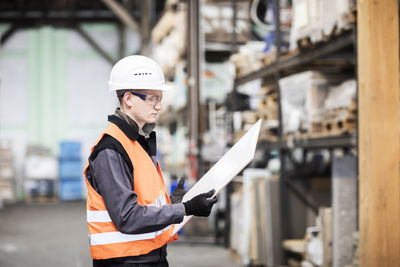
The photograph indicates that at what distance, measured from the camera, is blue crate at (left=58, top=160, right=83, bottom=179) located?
56.8 ft

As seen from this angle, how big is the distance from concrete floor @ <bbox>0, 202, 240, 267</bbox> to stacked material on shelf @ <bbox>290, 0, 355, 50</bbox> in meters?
3.09

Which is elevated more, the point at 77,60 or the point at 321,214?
the point at 77,60

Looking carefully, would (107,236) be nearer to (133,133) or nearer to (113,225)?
(113,225)

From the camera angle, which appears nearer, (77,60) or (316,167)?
(316,167)

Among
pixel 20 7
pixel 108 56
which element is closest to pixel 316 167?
pixel 108 56

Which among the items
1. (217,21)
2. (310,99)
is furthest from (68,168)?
(310,99)

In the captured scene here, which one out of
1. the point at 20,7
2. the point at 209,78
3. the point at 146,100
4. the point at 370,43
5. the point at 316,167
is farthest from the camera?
the point at 20,7

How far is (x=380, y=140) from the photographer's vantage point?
376 cm

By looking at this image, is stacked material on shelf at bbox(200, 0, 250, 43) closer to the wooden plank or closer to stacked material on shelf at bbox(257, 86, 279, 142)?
stacked material on shelf at bbox(257, 86, 279, 142)

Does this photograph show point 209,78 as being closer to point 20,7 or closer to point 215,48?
point 215,48

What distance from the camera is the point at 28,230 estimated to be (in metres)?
10.7

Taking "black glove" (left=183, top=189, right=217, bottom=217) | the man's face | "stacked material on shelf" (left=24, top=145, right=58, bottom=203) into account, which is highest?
the man's face

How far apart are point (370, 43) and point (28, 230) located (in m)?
8.54

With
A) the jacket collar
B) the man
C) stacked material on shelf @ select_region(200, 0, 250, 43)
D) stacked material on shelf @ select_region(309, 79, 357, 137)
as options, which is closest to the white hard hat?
the man
